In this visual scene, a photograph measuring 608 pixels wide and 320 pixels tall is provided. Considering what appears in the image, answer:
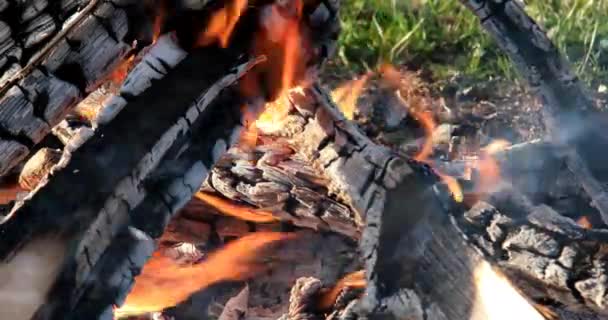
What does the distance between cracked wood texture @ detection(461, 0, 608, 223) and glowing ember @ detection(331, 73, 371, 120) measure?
51.2 inches

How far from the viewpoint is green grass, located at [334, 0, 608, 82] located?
485cm

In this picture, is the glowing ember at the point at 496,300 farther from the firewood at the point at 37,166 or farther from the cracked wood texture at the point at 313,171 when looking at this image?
the firewood at the point at 37,166

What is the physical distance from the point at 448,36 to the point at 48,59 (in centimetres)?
372

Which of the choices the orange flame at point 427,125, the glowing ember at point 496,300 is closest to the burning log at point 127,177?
the glowing ember at point 496,300

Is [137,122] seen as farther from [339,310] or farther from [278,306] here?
[278,306]

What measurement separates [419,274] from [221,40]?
0.87 m

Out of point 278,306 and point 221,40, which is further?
point 278,306

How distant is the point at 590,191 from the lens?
2988 mm

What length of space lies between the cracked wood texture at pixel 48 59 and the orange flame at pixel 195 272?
1.50m

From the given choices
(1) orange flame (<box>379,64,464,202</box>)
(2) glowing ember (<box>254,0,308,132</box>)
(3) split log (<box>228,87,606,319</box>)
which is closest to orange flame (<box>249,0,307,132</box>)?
(2) glowing ember (<box>254,0,308,132</box>)

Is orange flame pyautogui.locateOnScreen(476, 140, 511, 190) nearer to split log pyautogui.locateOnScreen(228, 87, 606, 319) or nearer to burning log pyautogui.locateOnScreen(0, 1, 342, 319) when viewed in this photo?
split log pyautogui.locateOnScreen(228, 87, 606, 319)

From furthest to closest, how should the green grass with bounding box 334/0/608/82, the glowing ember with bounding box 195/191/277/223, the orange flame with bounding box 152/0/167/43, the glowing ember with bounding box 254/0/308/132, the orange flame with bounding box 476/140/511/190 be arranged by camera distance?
1. the green grass with bounding box 334/0/608/82
2. the glowing ember with bounding box 195/191/277/223
3. the orange flame with bounding box 476/140/511/190
4. the glowing ember with bounding box 254/0/308/132
5. the orange flame with bounding box 152/0/167/43

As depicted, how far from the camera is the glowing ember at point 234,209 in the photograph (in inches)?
122

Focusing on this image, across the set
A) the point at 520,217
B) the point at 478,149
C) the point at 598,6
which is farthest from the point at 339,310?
the point at 598,6
